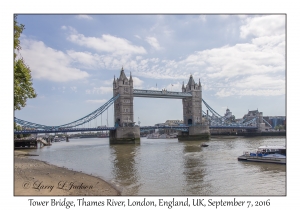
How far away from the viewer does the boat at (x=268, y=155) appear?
56.1 feet

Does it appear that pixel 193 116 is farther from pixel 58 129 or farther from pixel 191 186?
pixel 191 186

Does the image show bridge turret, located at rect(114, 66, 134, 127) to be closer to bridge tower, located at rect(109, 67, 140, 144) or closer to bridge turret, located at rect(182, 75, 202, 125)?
bridge tower, located at rect(109, 67, 140, 144)

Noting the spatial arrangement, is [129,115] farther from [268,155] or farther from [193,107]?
[268,155]

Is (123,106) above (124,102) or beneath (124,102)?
beneath

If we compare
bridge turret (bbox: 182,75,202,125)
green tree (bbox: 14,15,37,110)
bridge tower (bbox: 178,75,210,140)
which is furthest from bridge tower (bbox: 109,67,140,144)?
green tree (bbox: 14,15,37,110)

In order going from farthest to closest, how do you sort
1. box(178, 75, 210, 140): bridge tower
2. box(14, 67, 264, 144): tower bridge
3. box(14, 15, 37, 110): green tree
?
box(178, 75, 210, 140): bridge tower
box(14, 67, 264, 144): tower bridge
box(14, 15, 37, 110): green tree

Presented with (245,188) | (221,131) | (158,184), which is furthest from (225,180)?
(221,131)

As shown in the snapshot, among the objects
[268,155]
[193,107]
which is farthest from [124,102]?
[268,155]

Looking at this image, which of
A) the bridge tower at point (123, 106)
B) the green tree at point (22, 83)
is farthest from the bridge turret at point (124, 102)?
the green tree at point (22, 83)

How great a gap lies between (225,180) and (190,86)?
167ft

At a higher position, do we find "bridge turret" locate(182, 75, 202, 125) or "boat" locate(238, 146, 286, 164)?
"bridge turret" locate(182, 75, 202, 125)

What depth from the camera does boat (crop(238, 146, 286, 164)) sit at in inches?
673

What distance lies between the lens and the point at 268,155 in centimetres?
1786

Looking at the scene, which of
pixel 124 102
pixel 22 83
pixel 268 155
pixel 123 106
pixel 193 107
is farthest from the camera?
pixel 193 107
